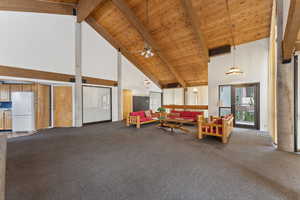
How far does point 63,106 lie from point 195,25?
23.1 feet

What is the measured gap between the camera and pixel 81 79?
21.7ft

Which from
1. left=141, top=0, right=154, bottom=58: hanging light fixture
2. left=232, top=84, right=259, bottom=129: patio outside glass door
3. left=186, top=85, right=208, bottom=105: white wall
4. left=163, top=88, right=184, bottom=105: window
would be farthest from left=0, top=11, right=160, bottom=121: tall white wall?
left=232, top=84, right=259, bottom=129: patio outside glass door

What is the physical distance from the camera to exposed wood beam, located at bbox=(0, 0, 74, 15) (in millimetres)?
5019

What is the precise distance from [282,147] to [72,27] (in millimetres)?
9289

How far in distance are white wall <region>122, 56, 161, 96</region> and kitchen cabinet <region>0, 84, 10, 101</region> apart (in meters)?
5.43

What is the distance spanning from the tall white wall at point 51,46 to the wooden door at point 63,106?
37.0 inches

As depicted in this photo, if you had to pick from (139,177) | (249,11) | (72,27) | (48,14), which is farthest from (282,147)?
(48,14)

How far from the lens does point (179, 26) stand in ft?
18.9

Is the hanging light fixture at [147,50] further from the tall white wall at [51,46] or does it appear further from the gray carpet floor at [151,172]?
the gray carpet floor at [151,172]

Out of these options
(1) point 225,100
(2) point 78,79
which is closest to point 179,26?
(1) point 225,100

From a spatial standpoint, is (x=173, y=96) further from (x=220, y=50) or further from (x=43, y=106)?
(x=43, y=106)

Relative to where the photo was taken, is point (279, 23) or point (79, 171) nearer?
point (79, 171)

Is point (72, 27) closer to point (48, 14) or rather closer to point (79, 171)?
point (48, 14)

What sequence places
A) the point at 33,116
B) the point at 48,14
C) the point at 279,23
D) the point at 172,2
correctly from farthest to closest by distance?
the point at 48,14 < the point at 33,116 < the point at 172,2 < the point at 279,23
